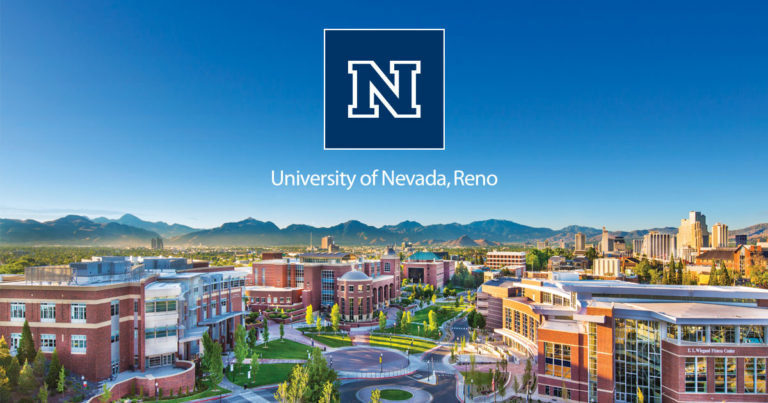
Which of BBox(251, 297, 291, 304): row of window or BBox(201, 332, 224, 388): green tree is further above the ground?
BBox(201, 332, 224, 388): green tree

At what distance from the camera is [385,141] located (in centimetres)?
3152

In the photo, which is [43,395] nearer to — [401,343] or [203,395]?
[203,395]

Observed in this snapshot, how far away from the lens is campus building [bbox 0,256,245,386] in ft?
119

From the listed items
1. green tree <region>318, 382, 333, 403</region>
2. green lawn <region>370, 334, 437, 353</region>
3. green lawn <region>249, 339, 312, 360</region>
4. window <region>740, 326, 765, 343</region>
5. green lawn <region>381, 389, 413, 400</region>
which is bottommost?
green lawn <region>370, 334, 437, 353</region>

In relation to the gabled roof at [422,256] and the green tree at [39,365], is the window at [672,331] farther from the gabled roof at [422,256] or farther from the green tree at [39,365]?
the gabled roof at [422,256]

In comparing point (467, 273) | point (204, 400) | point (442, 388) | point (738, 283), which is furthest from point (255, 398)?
point (738, 283)

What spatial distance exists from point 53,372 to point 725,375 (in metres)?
47.7

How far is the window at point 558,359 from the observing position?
3750 cm

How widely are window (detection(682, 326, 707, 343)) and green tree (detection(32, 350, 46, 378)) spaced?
152ft

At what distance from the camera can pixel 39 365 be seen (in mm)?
33844

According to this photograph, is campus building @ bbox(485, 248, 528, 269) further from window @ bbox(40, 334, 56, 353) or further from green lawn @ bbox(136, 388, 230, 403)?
window @ bbox(40, 334, 56, 353)

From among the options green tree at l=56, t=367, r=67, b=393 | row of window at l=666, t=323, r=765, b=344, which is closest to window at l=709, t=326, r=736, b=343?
row of window at l=666, t=323, r=765, b=344

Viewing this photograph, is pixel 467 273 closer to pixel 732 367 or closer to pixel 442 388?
pixel 442 388

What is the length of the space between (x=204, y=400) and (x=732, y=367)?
38818 millimetres
